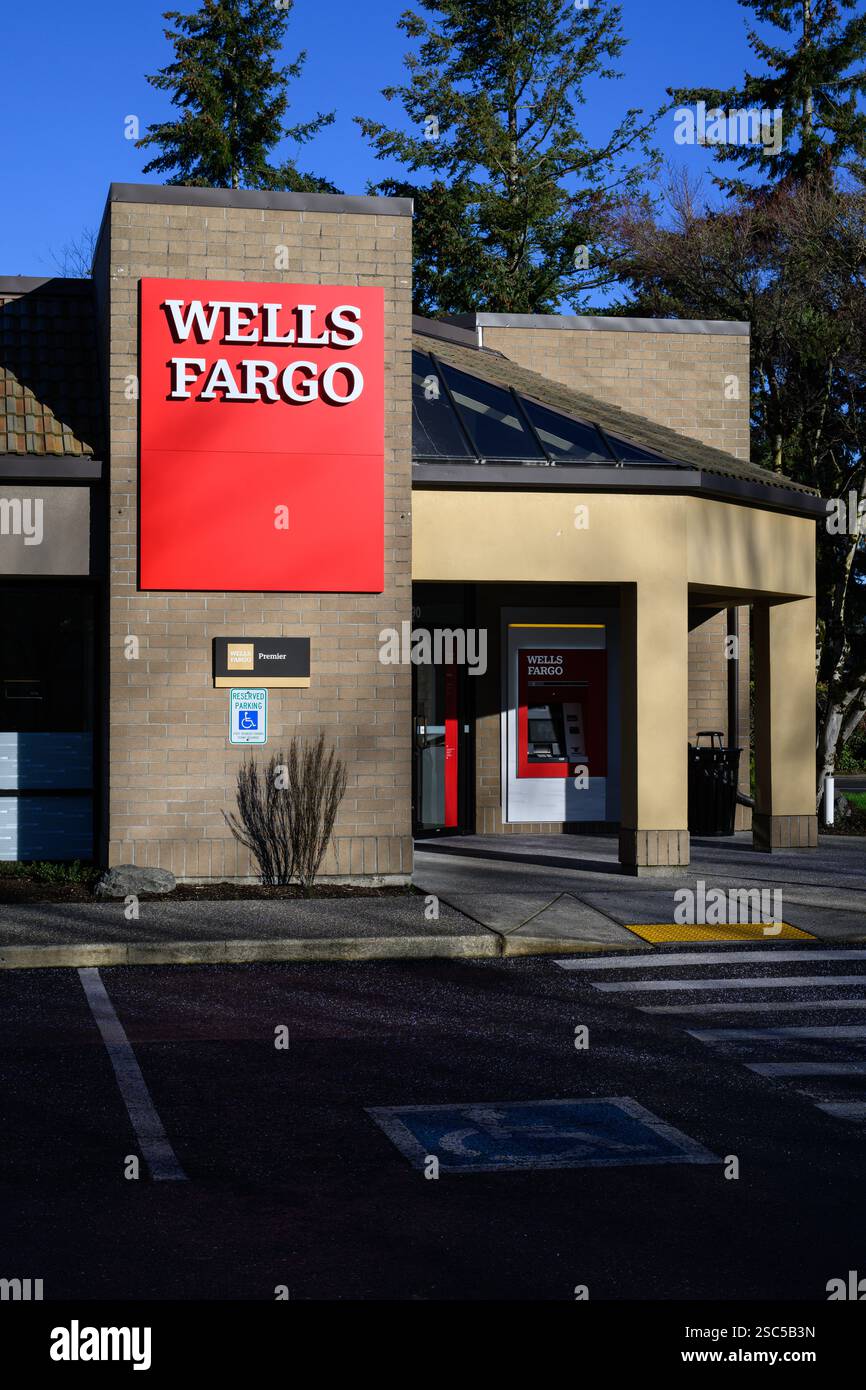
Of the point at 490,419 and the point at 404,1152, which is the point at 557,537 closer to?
the point at 490,419

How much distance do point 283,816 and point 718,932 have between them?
4.30 metres

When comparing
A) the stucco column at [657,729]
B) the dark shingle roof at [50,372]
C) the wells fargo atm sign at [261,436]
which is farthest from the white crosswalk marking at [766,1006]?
the dark shingle roof at [50,372]

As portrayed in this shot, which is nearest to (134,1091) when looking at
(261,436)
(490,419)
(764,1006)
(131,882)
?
(764,1006)

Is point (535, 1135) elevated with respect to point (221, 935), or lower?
lower

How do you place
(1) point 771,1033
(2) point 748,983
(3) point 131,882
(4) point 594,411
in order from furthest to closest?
1. (4) point 594,411
2. (3) point 131,882
3. (2) point 748,983
4. (1) point 771,1033

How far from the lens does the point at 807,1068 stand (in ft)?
26.1

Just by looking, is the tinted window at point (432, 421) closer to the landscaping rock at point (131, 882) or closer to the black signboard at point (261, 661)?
the black signboard at point (261, 661)

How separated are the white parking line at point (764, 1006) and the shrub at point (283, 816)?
5323 millimetres

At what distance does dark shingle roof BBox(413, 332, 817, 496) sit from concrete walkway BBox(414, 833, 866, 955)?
426 centimetres

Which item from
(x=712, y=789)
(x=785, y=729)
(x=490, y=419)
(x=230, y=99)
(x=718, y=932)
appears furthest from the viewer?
(x=230, y=99)

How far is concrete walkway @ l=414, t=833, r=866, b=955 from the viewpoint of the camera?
40.3 feet

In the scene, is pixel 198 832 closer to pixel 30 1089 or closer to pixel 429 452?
pixel 429 452
